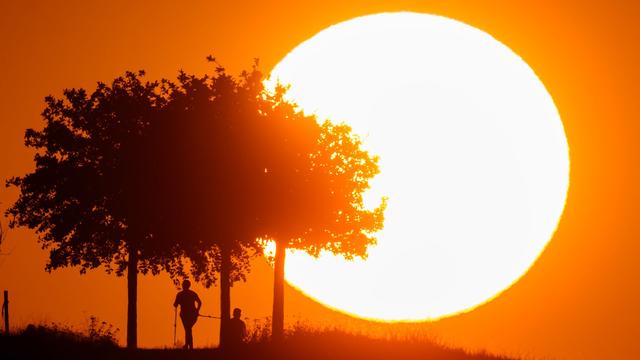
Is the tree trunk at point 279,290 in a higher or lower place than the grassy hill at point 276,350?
higher

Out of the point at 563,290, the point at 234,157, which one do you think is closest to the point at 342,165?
the point at 234,157

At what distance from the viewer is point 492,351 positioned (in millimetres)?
54594

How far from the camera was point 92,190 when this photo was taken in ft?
219

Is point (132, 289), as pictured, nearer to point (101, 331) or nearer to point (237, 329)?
point (101, 331)

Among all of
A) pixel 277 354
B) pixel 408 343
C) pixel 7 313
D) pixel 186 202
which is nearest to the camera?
pixel 277 354

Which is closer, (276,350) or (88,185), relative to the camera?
(276,350)

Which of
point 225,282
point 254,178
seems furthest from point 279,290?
point 254,178

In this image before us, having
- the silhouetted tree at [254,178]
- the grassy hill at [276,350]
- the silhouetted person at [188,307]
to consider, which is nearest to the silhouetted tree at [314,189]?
the silhouetted tree at [254,178]

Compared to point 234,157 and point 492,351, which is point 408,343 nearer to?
point 492,351

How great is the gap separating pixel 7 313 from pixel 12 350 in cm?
823

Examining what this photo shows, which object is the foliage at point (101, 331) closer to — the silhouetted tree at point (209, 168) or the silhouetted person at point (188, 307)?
the silhouetted person at point (188, 307)

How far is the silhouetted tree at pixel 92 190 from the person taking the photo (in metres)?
66.2

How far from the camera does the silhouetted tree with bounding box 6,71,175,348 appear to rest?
66.2m

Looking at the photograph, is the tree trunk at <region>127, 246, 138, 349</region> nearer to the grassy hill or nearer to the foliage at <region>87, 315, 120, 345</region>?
the foliage at <region>87, 315, 120, 345</region>
